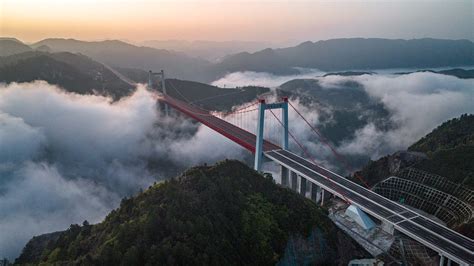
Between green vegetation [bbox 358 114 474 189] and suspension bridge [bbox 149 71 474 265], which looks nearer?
suspension bridge [bbox 149 71 474 265]

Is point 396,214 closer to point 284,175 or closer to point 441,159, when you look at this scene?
point 284,175

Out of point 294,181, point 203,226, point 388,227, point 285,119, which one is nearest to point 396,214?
point 388,227

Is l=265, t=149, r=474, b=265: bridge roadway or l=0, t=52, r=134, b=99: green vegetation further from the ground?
l=0, t=52, r=134, b=99: green vegetation

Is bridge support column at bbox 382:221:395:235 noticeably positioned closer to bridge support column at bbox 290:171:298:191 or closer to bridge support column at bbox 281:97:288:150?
bridge support column at bbox 290:171:298:191

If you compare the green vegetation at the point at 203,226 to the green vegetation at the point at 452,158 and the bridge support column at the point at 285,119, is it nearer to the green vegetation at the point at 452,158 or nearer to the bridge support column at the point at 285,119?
the bridge support column at the point at 285,119

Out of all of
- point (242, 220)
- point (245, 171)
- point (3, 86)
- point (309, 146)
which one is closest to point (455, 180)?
point (245, 171)

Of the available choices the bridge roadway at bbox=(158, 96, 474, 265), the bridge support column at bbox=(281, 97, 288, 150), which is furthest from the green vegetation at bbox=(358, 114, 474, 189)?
the bridge support column at bbox=(281, 97, 288, 150)

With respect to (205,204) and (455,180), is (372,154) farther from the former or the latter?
(205,204)
